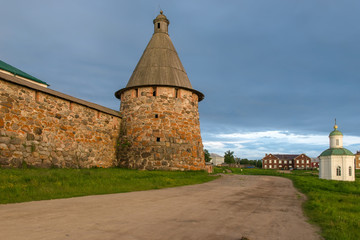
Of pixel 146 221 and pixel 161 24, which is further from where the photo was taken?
pixel 161 24

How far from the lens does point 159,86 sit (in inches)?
728

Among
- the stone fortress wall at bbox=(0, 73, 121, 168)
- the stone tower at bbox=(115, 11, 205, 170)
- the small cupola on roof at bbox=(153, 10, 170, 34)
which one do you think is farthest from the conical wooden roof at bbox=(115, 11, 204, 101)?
the stone fortress wall at bbox=(0, 73, 121, 168)

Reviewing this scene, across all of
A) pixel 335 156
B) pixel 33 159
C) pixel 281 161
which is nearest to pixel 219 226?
pixel 33 159

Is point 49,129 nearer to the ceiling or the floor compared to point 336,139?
nearer to the floor

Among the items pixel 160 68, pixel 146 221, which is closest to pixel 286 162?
pixel 160 68

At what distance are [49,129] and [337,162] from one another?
34.7 meters

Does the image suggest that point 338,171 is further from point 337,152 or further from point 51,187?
point 51,187

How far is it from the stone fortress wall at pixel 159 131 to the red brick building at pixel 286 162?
90.7 meters

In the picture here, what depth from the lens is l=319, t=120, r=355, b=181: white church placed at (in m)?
34.1

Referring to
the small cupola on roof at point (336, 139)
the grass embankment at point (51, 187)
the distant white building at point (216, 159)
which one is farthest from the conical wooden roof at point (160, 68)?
the distant white building at point (216, 159)

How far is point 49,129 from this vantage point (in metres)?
13.2

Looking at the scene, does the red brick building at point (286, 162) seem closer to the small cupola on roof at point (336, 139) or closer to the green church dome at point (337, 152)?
the small cupola on roof at point (336, 139)

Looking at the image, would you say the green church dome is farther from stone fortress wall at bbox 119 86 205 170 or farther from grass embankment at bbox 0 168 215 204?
grass embankment at bbox 0 168 215 204

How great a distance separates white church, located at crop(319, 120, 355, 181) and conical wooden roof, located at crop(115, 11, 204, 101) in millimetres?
23783
